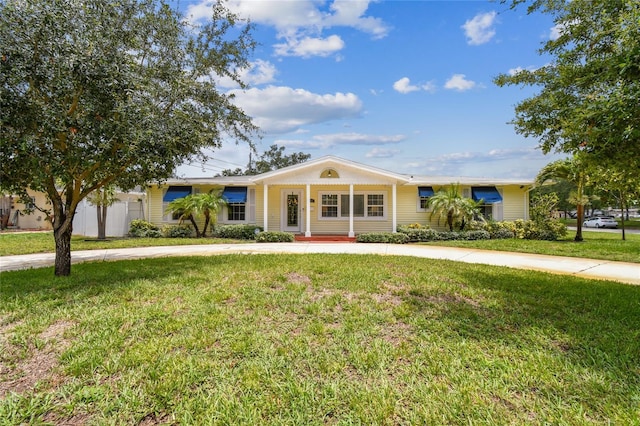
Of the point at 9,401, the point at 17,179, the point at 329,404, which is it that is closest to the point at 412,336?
the point at 329,404

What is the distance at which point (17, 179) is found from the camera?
22.7 ft

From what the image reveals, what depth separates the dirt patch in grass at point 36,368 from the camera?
10.7ft

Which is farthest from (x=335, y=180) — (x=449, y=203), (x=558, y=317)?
(x=558, y=317)

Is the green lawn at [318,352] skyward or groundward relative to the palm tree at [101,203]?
groundward

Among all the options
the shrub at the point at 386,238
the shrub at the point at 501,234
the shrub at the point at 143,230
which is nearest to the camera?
the shrub at the point at 386,238

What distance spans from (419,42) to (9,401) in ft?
37.4

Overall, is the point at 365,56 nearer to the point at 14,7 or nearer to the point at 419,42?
the point at 419,42

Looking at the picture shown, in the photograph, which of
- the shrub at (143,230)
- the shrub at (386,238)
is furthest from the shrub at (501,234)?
the shrub at (143,230)

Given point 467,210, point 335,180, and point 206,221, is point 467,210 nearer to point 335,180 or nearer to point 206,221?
point 335,180

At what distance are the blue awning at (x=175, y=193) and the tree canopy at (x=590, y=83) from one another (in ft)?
50.0

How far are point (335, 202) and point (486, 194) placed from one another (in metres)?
7.73

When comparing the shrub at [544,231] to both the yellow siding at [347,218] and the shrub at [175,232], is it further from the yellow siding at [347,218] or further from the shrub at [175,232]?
the shrub at [175,232]

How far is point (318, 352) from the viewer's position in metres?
3.73

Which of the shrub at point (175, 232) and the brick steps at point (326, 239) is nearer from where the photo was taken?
the brick steps at point (326, 239)
